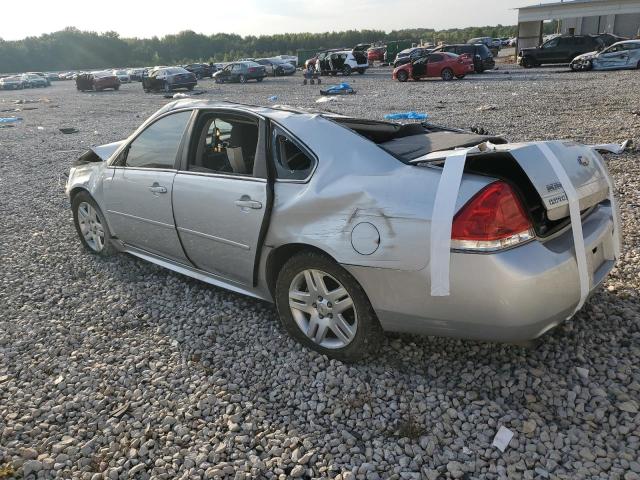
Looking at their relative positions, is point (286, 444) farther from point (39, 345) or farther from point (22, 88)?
point (22, 88)

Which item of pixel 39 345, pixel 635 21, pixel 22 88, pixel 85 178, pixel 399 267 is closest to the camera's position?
pixel 399 267

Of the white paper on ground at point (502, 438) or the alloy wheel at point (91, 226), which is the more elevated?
the alloy wheel at point (91, 226)

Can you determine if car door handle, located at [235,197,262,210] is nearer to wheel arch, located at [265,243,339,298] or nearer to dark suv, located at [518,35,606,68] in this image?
wheel arch, located at [265,243,339,298]

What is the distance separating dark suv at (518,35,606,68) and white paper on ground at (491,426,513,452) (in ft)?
98.6

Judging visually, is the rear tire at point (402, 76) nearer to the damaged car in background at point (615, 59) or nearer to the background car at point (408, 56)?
the background car at point (408, 56)

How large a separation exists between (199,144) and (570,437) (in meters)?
3.06

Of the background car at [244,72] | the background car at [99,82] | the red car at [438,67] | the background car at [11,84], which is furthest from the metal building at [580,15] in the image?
the background car at [11,84]

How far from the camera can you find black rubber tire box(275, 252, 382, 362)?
304 centimetres

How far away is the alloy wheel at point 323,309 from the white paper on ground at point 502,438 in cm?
95

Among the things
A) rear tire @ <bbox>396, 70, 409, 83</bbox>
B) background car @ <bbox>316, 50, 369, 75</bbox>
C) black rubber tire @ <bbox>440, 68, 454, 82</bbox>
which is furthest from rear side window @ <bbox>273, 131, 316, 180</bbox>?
background car @ <bbox>316, 50, 369, 75</bbox>

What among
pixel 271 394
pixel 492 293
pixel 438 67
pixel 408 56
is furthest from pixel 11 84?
pixel 492 293

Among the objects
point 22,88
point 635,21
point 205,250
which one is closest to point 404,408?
point 205,250

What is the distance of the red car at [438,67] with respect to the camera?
25469 mm

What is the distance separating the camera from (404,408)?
9.44ft
